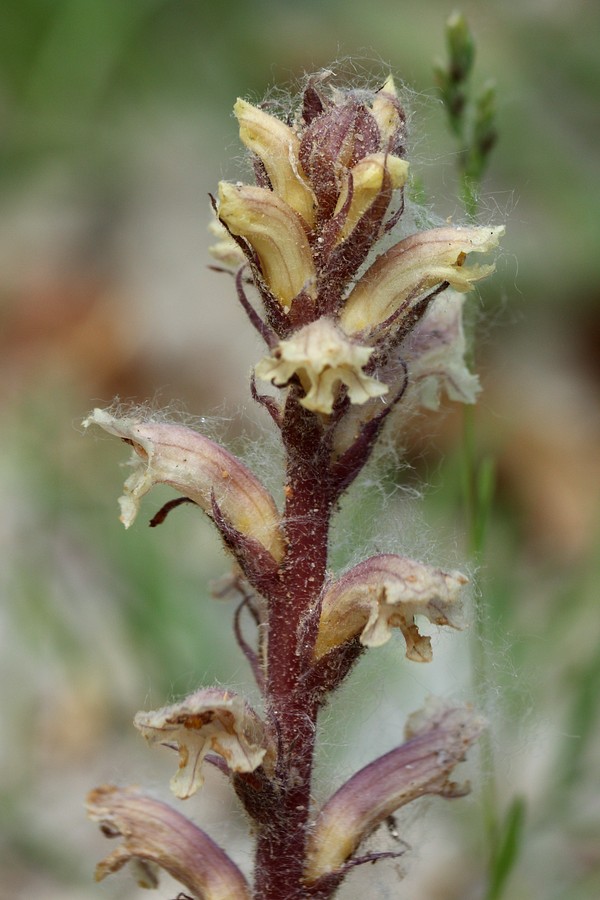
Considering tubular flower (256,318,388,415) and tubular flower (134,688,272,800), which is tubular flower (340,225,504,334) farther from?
tubular flower (134,688,272,800)

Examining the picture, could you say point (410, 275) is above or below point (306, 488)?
above

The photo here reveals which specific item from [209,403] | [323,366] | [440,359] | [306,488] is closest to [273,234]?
[323,366]

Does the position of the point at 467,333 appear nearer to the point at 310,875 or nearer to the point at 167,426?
the point at 167,426

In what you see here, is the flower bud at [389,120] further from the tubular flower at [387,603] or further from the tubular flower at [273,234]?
the tubular flower at [387,603]

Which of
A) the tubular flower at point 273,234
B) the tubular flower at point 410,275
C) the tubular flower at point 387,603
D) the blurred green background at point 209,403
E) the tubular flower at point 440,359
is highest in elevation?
the blurred green background at point 209,403

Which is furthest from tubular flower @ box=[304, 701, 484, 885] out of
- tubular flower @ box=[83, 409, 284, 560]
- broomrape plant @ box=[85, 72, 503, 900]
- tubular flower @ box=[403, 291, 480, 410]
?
tubular flower @ box=[403, 291, 480, 410]

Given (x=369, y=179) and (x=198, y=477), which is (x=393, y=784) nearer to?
(x=198, y=477)

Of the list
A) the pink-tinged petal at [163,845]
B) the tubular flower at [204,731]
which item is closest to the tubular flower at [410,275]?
the tubular flower at [204,731]

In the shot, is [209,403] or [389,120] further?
[209,403]
